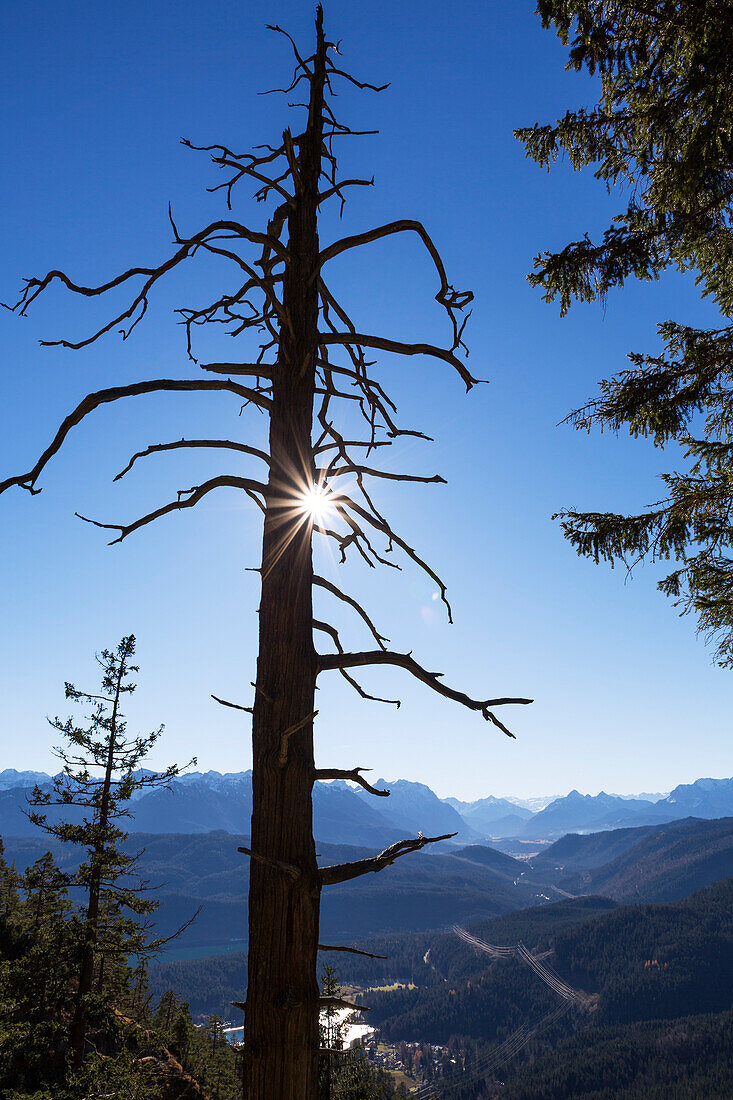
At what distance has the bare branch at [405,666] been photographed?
2.64 metres

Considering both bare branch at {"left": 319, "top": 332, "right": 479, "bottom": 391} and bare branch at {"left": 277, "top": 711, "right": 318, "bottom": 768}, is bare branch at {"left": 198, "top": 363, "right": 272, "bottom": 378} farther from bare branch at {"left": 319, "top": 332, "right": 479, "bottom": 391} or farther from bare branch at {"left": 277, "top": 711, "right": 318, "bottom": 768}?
bare branch at {"left": 277, "top": 711, "right": 318, "bottom": 768}

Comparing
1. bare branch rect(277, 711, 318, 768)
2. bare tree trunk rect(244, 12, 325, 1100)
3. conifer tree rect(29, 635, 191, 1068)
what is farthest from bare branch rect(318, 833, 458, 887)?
conifer tree rect(29, 635, 191, 1068)

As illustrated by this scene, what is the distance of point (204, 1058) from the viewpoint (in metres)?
43.2

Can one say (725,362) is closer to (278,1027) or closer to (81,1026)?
(278,1027)

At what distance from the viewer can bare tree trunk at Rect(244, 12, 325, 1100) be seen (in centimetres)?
218

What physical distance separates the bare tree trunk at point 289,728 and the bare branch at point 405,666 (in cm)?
11

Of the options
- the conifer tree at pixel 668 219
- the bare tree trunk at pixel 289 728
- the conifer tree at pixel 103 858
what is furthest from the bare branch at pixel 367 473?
the conifer tree at pixel 103 858

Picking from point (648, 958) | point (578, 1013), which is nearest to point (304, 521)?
point (578, 1013)

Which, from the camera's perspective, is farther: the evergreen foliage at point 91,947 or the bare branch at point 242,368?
the evergreen foliage at point 91,947

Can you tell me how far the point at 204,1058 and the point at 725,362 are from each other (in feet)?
180

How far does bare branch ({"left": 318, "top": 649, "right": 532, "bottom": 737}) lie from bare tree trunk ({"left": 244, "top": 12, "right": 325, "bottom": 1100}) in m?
0.11

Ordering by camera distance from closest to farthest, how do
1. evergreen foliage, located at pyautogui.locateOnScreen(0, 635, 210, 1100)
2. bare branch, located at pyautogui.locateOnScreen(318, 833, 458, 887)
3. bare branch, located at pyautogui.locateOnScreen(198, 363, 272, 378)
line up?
bare branch, located at pyautogui.locateOnScreen(318, 833, 458, 887)
bare branch, located at pyautogui.locateOnScreen(198, 363, 272, 378)
evergreen foliage, located at pyautogui.locateOnScreen(0, 635, 210, 1100)

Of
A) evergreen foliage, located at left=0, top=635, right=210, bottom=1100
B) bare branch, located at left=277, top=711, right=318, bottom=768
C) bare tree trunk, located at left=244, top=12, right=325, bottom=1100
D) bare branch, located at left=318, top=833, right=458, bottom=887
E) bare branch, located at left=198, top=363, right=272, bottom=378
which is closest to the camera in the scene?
bare tree trunk, located at left=244, top=12, right=325, bottom=1100

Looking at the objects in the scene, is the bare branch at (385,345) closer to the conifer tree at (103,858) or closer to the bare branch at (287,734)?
the bare branch at (287,734)
